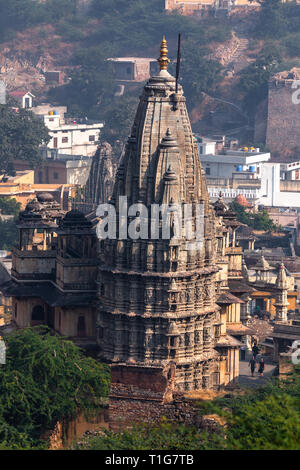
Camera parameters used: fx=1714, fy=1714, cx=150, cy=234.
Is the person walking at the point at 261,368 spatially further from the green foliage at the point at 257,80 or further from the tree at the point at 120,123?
the green foliage at the point at 257,80

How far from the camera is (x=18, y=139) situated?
156875 mm

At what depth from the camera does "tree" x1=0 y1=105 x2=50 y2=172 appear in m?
154

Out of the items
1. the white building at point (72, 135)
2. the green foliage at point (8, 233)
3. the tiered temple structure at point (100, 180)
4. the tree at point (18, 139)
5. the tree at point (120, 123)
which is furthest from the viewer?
the white building at point (72, 135)

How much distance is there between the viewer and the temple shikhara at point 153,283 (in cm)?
7006

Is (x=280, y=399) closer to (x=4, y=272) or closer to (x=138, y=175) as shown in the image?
(x=138, y=175)

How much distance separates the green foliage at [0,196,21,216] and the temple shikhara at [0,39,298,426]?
60362 mm

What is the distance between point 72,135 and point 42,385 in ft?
372

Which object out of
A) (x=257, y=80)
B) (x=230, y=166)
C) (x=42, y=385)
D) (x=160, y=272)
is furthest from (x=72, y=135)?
(x=42, y=385)

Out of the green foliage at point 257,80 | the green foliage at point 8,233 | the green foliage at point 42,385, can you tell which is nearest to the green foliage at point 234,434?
the green foliage at point 42,385

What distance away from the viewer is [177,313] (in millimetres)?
70312

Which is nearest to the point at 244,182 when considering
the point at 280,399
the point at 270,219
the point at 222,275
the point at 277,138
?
the point at 270,219

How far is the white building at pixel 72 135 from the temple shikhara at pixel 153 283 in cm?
9877

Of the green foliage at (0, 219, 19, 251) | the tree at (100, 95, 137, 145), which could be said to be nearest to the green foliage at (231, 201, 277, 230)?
the green foliage at (0, 219, 19, 251)

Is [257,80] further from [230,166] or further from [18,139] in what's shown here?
[18,139]
